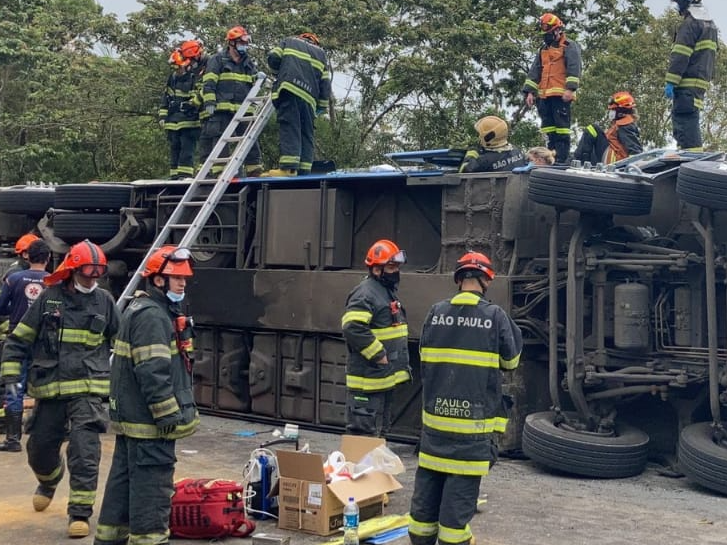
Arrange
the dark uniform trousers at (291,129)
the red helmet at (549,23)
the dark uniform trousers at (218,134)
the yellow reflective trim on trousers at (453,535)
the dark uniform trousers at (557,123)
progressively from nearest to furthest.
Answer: the yellow reflective trim on trousers at (453,535) → the red helmet at (549,23) → the dark uniform trousers at (557,123) → the dark uniform trousers at (291,129) → the dark uniform trousers at (218,134)

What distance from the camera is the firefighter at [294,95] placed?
419 inches

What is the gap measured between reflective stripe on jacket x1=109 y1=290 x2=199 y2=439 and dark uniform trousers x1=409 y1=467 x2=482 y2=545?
132 centimetres

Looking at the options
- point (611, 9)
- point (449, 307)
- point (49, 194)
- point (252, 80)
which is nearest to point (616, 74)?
point (611, 9)

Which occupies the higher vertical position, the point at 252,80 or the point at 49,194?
the point at 252,80

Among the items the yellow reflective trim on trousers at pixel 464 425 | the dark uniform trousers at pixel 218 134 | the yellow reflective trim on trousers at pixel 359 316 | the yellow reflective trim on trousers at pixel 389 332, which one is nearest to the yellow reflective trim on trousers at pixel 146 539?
the yellow reflective trim on trousers at pixel 464 425

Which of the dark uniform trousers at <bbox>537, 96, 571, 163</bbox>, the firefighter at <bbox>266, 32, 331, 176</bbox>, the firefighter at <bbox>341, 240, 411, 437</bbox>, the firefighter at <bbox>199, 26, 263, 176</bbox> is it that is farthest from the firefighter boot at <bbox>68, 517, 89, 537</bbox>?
the dark uniform trousers at <bbox>537, 96, 571, 163</bbox>

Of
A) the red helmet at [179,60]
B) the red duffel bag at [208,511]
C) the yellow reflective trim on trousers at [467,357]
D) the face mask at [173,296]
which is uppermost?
the red helmet at [179,60]

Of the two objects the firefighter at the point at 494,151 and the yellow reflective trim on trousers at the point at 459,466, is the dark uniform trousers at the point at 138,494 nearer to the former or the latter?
the yellow reflective trim on trousers at the point at 459,466

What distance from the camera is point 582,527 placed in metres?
6.14

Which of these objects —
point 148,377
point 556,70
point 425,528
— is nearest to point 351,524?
point 425,528

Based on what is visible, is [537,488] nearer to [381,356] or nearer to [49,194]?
[381,356]

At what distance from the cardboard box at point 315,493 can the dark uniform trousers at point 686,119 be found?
5380mm

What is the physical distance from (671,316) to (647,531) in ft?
7.67

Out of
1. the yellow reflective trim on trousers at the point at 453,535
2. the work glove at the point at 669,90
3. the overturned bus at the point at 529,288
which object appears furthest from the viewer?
the work glove at the point at 669,90
